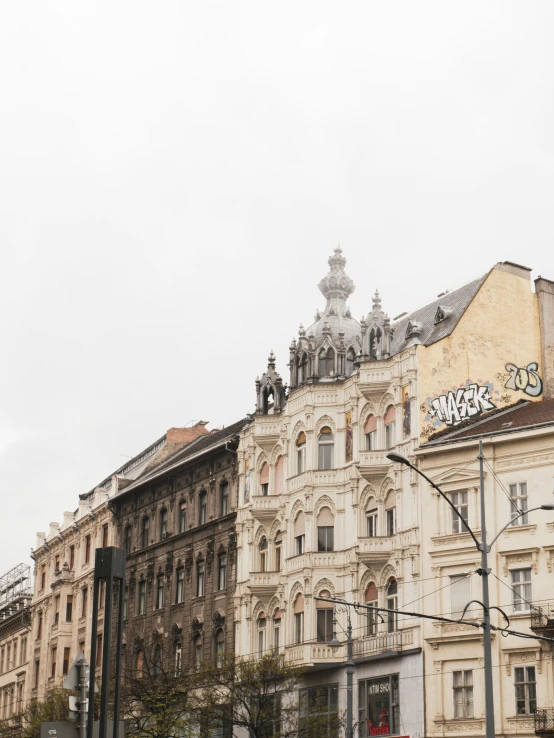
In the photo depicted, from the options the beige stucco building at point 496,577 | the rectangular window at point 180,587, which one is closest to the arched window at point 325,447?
the beige stucco building at point 496,577

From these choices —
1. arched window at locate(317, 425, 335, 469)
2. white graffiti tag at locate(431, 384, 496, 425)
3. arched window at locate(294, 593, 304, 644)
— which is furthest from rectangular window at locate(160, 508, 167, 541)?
white graffiti tag at locate(431, 384, 496, 425)

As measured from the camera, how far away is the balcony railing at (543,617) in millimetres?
39562

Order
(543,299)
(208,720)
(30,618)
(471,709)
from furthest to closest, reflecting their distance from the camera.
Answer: (30,618)
(543,299)
(208,720)
(471,709)

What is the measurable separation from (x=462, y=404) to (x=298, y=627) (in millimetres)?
11561

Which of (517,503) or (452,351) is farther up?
(452,351)

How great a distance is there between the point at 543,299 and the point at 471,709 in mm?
18942

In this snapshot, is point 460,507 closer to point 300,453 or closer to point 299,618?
point 299,618

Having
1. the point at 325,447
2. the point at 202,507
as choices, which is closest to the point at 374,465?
the point at 325,447

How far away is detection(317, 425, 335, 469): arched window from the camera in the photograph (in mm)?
50469

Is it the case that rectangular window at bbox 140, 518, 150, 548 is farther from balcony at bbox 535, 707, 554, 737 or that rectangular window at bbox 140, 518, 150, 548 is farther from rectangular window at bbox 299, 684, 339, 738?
balcony at bbox 535, 707, 554, 737

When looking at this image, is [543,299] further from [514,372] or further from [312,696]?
[312,696]

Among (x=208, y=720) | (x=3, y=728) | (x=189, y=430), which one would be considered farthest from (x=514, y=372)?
(x=3, y=728)

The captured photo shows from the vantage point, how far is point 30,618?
81.6 metres

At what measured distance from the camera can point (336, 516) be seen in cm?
4897
